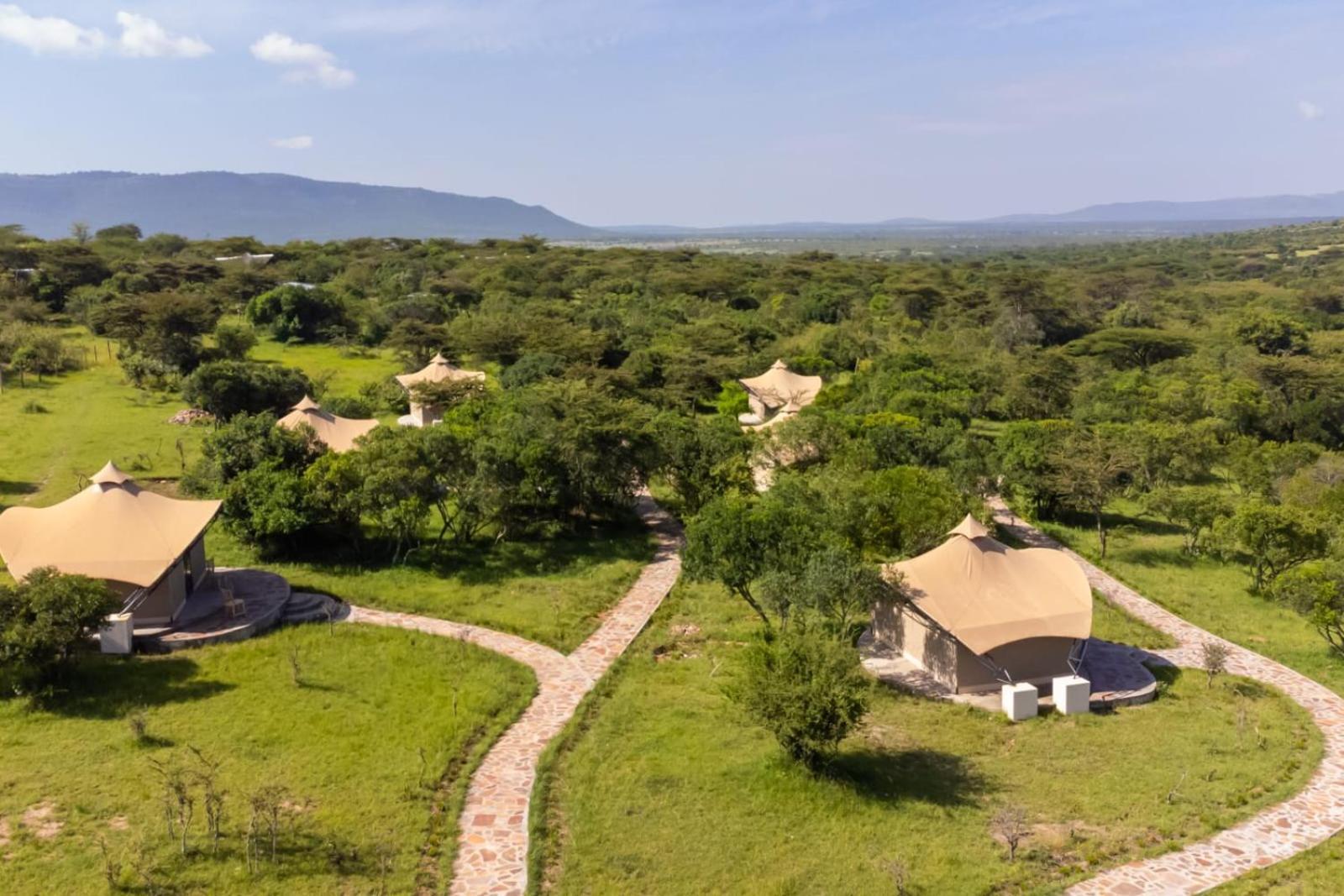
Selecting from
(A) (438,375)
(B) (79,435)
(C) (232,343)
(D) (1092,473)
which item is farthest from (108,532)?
(C) (232,343)

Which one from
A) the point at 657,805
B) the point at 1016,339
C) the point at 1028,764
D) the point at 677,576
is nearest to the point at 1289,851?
the point at 1028,764

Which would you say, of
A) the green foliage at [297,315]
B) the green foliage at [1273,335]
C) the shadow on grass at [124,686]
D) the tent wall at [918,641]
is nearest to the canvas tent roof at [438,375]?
the green foliage at [297,315]

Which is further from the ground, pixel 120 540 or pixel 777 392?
pixel 120 540

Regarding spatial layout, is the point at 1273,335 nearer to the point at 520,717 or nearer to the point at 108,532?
the point at 520,717

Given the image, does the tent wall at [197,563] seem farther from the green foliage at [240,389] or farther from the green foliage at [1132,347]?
the green foliage at [1132,347]

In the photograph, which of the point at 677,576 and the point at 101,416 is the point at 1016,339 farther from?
the point at 101,416
